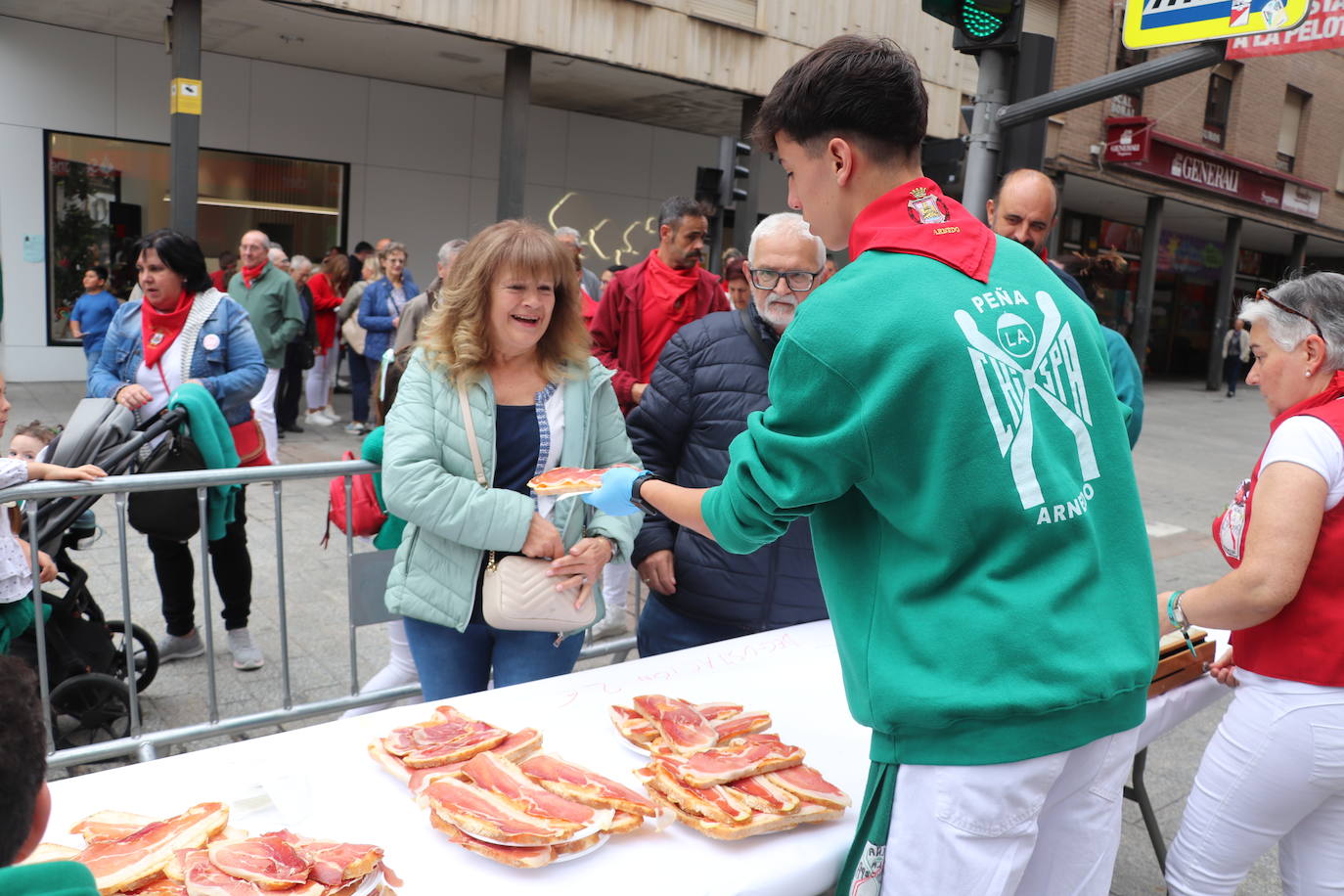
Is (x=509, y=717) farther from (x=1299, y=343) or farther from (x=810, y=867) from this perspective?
(x=1299, y=343)

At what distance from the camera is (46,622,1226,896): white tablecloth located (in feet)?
5.95

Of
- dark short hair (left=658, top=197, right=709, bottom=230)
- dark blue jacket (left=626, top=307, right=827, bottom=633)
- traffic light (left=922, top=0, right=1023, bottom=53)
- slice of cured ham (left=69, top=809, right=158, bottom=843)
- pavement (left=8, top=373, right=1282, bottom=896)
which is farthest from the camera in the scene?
dark short hair (left=658, top=197, right=709, bottom=230)

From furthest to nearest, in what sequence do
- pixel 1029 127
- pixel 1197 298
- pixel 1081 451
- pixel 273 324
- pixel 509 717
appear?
pixel 1197 298
pixel 273 324
pixel 1029 127
pixel 509 717
pixel 1081 451

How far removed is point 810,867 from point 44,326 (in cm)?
1463

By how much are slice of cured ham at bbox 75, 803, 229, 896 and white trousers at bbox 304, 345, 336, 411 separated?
36.7ft

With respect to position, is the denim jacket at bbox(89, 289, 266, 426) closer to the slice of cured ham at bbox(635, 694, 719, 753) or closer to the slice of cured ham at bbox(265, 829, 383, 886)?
the slice of cured ham at bbox(635, 694, 719, 753)

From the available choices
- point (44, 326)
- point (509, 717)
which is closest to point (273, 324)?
point (44, 326)

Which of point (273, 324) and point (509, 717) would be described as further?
point (273, 324)

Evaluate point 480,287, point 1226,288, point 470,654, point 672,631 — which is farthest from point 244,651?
point 1226,288

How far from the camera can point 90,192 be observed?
540 inches

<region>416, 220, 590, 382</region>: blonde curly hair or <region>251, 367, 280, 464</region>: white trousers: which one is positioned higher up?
<region>416, 220, 590, 382</region>: blonde curly hair

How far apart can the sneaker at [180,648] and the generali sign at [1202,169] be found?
1971 cm

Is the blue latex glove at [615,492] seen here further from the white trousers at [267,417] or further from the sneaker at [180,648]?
the white trousers at [267,417]

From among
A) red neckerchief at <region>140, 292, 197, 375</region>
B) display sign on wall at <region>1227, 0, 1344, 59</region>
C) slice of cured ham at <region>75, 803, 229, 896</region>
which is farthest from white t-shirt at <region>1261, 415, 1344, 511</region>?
display sign on wall at <region>1227, 0, 1344, 59</region>
